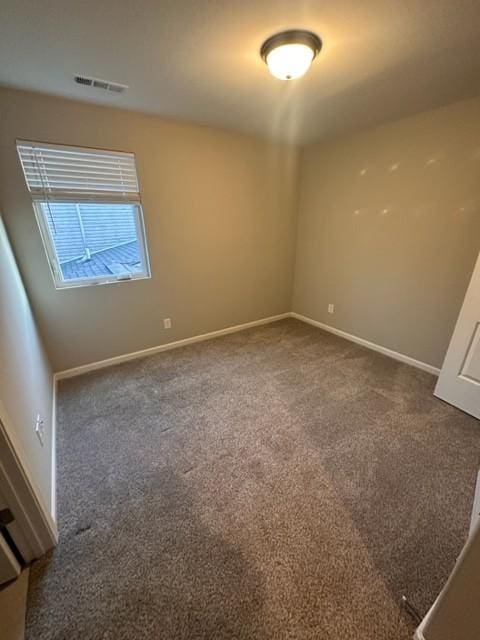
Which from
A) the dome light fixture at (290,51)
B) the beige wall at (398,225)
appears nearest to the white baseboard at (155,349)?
the beige wall at (398,225)

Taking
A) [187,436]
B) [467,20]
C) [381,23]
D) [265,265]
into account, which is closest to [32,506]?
[187,436]

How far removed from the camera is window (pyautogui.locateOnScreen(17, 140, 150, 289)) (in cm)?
204

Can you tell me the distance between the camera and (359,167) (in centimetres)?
272

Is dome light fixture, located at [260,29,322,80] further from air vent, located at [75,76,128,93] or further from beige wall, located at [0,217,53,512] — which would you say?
beige wall, located at [0,217,53,512]

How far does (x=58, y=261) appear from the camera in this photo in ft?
7.42

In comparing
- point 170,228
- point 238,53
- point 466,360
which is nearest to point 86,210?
point 170,228

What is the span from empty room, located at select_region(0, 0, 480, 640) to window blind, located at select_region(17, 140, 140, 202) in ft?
0.05

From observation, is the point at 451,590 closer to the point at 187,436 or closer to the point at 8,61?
the point at 187,436

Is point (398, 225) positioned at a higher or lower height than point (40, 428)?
higher

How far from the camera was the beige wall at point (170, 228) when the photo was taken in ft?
6.54

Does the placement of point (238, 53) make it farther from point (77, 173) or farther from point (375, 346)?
point (375, 346)

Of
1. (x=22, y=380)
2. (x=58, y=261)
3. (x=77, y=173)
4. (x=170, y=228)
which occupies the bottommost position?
(x=22, y=380)

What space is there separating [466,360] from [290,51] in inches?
91.9

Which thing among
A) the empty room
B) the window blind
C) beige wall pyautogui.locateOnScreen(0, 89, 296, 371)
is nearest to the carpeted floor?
the empty room
